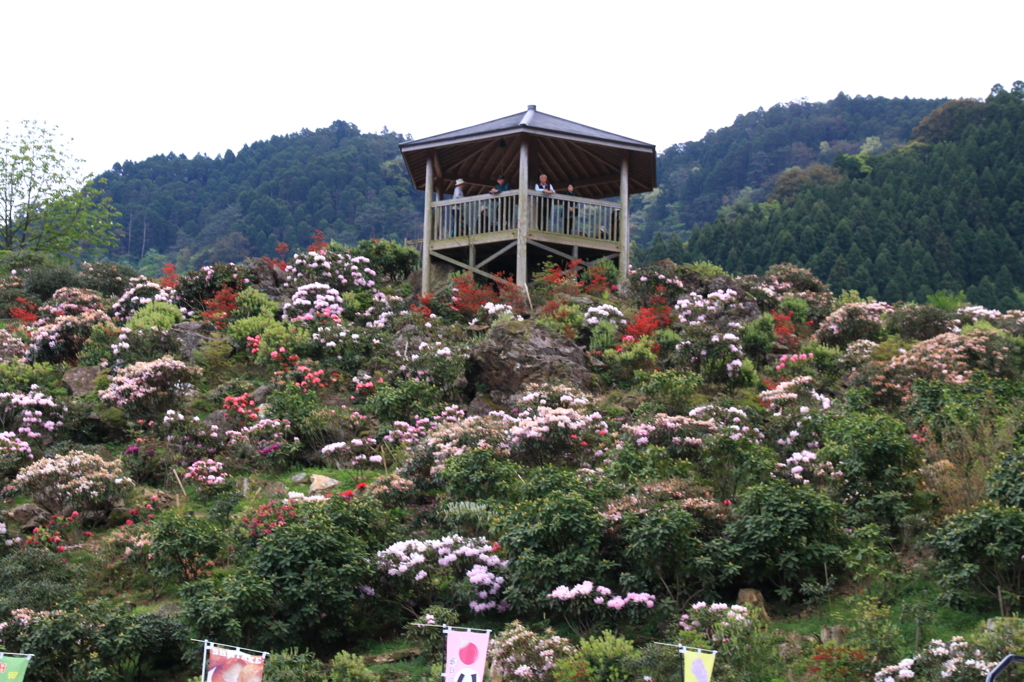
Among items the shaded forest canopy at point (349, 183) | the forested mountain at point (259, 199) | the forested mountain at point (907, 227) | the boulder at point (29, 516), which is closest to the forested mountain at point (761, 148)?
the shaded forest canopy at point (349, 183)

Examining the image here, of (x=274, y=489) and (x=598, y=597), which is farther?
(x=274, y=489)

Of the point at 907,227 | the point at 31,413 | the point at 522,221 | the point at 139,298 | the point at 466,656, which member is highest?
the point at 907,227

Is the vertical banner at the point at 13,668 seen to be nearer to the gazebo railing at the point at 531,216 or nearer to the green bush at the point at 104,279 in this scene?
the gazebo railing at the point at 531,216

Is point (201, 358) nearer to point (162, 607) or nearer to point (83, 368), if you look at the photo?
point (83, 368)

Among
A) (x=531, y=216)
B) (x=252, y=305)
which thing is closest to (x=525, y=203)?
(x=531, y=216)

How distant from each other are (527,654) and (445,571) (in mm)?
1752

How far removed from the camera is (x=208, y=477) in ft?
38.1

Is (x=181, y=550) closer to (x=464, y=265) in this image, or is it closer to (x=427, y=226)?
(x=464, y=265)

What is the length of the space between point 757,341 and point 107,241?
793 inches

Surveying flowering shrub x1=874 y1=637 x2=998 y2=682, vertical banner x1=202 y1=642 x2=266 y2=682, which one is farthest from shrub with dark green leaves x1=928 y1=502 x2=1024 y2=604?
vertical banner x1=202 y1=642 x2=266 y2=682

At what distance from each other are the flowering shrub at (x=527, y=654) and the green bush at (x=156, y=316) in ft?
32.9

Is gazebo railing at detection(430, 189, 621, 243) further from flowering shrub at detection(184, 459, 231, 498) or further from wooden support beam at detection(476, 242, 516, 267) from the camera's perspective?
flowering shrub at detection(184, 459, 231, 498)

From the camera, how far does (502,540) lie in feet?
29.1

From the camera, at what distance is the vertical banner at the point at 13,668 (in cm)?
686
